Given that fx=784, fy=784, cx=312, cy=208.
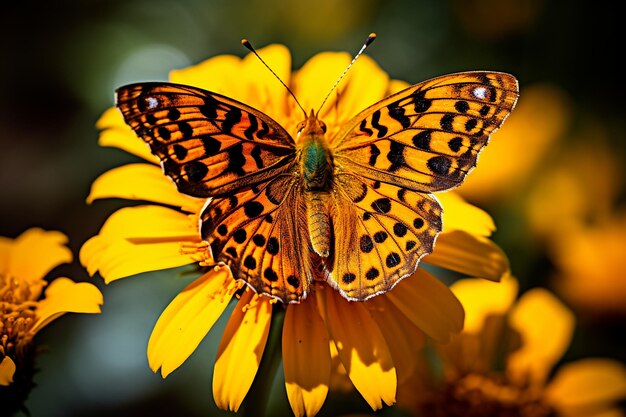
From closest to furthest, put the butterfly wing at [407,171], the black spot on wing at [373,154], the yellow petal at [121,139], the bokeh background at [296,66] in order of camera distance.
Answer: the butterfly wing at [407,171]
the black spot on wing at [373,154]
the yellow petal at [121,139]
the bokeh background at [296,66]

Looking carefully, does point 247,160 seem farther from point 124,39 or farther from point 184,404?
point 124,39

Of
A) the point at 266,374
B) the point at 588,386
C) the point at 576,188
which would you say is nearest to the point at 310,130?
the point at 266,374

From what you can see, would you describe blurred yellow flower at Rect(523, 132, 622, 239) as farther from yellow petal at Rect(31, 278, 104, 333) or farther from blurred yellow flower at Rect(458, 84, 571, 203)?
yellow petal at Rect(31, 278, 104, 333)

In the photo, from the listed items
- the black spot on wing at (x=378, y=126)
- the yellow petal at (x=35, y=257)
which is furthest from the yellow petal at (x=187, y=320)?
the black spot on wing at (x=378, y=126)

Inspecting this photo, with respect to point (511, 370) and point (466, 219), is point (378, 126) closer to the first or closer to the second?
point (466, 219)

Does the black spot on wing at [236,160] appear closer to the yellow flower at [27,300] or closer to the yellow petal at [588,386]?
the yellow flower at [27,300]

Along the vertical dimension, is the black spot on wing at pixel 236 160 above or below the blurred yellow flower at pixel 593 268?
above
